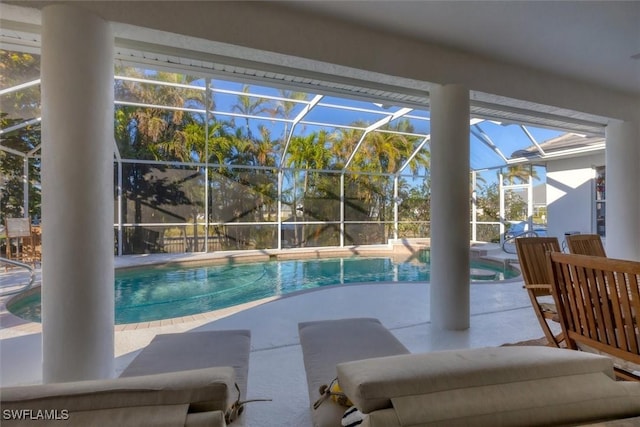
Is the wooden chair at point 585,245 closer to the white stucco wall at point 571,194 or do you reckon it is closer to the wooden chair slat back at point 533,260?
the wooden chair slat back at point 533,260

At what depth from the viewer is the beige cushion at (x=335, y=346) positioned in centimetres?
145

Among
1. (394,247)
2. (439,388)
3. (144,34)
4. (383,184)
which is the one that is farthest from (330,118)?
(439,388)

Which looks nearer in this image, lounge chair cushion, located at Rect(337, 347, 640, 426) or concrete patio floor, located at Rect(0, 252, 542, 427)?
lounge chair cushion, located at Rect(337, 347, 640, 426)

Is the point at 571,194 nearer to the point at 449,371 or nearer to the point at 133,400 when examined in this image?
the point at 449,371

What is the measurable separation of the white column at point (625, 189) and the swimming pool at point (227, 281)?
264 cm

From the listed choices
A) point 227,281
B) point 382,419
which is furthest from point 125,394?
point 227,281

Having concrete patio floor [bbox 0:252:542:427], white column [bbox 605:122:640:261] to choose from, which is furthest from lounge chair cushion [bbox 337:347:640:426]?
white column [bbox 605:122:640:261]

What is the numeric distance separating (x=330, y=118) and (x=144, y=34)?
6.54 metres

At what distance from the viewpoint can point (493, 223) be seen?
420 inches

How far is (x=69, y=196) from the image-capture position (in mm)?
2078

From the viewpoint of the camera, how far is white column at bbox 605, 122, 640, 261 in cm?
475

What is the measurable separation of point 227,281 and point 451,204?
5.63 metres

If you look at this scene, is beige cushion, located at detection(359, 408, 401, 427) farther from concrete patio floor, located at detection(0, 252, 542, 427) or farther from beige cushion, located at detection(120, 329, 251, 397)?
concrete patio floor, located at detection(0, 252, 542, 427)

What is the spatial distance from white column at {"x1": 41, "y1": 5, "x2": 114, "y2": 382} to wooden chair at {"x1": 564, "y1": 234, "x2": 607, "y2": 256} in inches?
159
